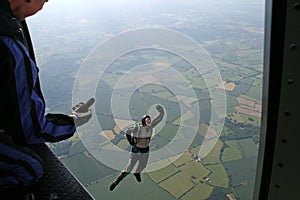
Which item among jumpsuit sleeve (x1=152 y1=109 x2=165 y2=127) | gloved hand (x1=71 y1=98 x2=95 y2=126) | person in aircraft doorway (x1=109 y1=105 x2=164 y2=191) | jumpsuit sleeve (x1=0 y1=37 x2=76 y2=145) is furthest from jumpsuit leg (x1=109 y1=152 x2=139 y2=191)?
jumpsuit sleeve (x1=0 y1=37 x2=76 y2=145)

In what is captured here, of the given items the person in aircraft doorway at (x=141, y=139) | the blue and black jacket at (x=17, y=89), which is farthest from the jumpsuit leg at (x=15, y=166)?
the person in aircraft doorway at (x=141, y=139)

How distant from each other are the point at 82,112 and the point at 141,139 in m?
0.33

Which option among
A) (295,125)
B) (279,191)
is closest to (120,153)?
(279,191)

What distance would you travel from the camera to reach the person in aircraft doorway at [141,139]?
4.29ft

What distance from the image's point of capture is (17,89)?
84 cm

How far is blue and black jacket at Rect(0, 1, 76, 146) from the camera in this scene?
81cm

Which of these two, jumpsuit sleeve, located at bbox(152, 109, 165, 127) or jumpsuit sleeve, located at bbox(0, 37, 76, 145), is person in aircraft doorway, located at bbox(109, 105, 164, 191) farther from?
jumpsuit sleeve, located at bbox(0, 37, 76, 145)

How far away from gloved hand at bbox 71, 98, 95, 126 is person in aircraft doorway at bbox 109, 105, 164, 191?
9.2 inches

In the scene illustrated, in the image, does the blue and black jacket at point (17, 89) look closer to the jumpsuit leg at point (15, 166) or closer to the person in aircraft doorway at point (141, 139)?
the jumpsuit leg at point (15, 166)

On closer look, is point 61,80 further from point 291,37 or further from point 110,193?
point 291,37

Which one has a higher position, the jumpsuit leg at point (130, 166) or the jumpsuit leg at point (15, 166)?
the jumpsuit leg at point (15, 166)

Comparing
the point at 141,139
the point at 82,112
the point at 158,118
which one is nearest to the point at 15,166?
the point at 82,112

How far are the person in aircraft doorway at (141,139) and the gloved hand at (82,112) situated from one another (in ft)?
0.76

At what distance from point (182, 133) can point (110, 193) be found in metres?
1.02
